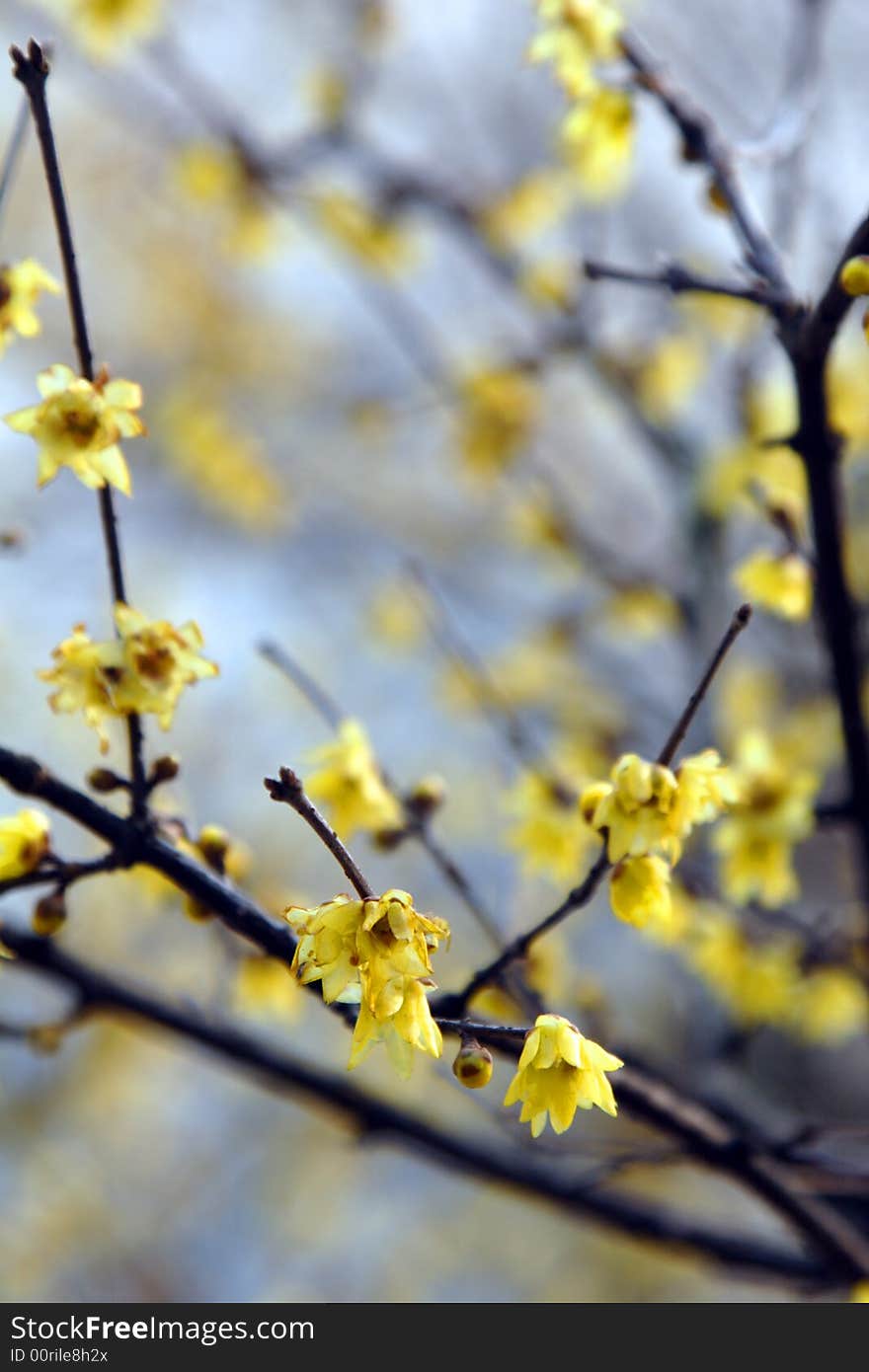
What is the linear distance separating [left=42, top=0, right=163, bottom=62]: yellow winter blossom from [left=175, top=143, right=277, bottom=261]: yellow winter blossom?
53 centimetres

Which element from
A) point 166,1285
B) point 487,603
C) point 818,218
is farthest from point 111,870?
point 166,1285

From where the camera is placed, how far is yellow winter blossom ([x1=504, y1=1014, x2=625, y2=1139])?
1.33 m

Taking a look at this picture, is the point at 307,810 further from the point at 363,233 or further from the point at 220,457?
the point at 220,457

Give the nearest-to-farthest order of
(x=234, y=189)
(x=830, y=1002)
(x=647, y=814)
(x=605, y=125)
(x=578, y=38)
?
1. (x=647, y=814)
2. (x=578, y=38)
3. (x=605, y=125)
4. (x=830, y=1002)
5. (x=234, y=189)

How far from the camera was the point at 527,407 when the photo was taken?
4.61 metres

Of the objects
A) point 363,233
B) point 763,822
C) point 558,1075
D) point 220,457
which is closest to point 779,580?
point 763,822

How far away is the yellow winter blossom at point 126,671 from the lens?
150 cm

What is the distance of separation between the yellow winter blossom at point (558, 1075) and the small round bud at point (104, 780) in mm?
627

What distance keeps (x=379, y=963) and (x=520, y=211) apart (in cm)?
383

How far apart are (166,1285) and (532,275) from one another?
18.7 feet

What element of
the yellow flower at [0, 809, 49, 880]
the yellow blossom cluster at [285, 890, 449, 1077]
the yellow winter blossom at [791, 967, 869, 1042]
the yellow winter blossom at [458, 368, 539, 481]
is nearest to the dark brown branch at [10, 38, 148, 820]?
the yellow flower at [0, 809, 49, 880]

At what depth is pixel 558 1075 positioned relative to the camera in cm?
139

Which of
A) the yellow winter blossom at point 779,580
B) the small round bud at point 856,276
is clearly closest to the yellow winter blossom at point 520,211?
the yellow winter blossom at point 779,580
